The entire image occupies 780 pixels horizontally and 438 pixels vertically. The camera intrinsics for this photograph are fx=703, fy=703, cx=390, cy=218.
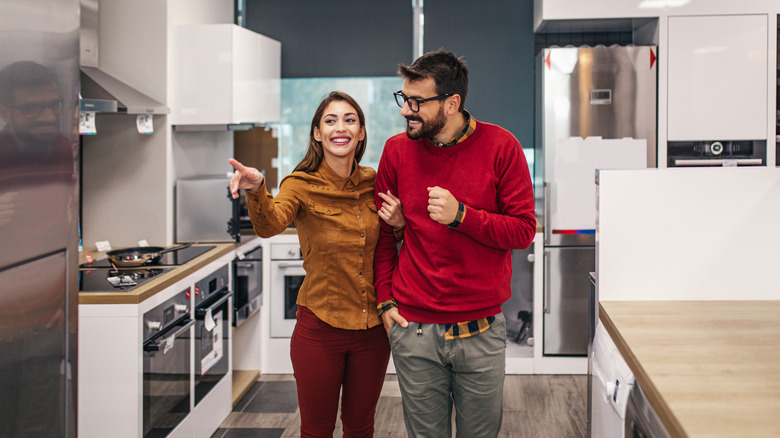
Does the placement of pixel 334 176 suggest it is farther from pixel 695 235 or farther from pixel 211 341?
pixel 211 341

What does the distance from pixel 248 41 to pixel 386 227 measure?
2.05 metres

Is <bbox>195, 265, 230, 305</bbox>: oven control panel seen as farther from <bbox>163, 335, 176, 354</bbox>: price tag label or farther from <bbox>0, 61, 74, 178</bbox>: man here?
<bbox>0, 61, 74, 178</bbox>: man

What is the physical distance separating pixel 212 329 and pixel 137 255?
444mm

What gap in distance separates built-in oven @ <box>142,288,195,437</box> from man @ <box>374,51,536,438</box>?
3.12 feet

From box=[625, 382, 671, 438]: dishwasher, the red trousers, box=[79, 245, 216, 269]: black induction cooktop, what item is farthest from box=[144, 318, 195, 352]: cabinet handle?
box=[625, 382, 671, 438]: dishwasher

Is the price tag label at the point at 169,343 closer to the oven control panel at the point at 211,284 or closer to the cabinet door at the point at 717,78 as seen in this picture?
the oven control panel at the point at 211,284

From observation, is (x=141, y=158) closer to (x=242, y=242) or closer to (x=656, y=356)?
(x=242, y=242)

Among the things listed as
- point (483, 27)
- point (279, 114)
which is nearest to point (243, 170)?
point (279, 114)

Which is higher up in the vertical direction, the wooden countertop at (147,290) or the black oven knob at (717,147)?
the black oven knob at (717,147)

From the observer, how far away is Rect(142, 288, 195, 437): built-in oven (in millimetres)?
2383

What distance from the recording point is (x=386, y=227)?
203 centimetres

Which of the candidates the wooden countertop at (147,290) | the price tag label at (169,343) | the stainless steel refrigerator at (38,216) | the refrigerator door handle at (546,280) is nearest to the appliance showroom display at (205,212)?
the wooden countertop at (147,290)

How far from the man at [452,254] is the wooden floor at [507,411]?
133 cm

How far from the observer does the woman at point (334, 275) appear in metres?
2.03
